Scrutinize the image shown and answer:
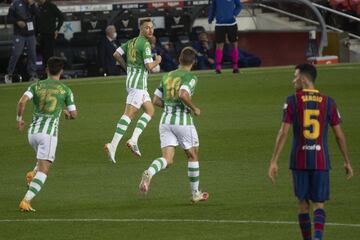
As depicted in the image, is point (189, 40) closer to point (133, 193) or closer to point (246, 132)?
point (246, 132)

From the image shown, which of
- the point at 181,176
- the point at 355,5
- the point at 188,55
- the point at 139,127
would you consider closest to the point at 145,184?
the point at 188,55

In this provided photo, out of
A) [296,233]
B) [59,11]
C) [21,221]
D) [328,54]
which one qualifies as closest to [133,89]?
[21,221]

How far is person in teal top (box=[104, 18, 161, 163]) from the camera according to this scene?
20.7 metres

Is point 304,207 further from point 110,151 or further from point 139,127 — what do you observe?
point 139,127

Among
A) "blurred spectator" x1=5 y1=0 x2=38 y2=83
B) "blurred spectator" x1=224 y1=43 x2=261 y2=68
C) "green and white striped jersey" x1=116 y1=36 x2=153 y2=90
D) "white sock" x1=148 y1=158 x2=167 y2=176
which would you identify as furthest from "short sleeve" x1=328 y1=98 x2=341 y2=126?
"blurred spectator" x1=224 y1=43 x2=261 y2=68

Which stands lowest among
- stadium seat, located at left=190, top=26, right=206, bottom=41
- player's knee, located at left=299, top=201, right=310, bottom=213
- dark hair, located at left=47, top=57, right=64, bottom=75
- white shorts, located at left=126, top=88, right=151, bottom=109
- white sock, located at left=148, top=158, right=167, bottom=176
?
player's knee, located at left=299, top=201, right=310, bottom=213

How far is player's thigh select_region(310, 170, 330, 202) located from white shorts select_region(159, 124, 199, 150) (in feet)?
12.8

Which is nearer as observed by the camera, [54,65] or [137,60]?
[54,65]

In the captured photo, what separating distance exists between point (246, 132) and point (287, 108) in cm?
1117

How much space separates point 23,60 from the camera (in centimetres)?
3341

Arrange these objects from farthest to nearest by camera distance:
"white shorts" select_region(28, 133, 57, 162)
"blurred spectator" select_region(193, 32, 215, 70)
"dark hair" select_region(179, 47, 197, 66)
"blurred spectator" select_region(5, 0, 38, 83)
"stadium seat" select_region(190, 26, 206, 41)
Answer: "stadium seat" select_region(190, 26, 206, 41) → "blurred spectator" select_region(193, 32, 215, 70) → "blurred spectator" select_region(5, 0, 38, 83) → "dark hair" select_region(179, 47, 197, 66) → "white shorts" select_region(28, 133, 57, 162)

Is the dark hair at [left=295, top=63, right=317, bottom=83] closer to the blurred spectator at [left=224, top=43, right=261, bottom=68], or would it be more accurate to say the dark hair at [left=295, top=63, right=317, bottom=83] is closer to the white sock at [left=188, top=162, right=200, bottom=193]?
the white sock at [left=188, top=162, right=200, bottom=193]

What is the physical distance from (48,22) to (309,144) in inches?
784

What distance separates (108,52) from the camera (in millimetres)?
33438
